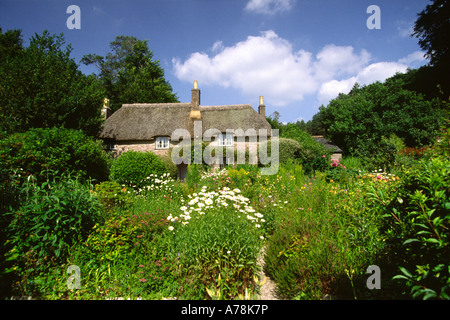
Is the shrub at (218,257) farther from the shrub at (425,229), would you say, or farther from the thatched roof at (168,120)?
the thatched roof at (168,120)

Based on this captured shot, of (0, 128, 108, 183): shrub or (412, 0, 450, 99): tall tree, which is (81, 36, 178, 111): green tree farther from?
(412, 0, 450, 99): tall tree

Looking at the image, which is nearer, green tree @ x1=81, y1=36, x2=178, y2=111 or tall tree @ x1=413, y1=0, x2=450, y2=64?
tall tree @ x1=413, y1=0, x2=450, y2=64

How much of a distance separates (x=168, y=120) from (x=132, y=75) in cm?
1246

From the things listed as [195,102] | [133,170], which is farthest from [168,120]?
[133,170]

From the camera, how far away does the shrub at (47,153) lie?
5.52 m

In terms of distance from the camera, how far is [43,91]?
395 inches

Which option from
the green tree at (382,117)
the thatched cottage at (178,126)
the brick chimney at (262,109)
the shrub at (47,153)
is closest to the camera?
the shrub at (47,153)

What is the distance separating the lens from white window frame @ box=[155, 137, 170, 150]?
1962cm

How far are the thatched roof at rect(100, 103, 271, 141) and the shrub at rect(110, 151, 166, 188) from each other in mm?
9739

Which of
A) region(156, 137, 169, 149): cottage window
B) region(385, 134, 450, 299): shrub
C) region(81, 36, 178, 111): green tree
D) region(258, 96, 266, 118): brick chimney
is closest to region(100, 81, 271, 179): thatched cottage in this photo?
region(156, 137, 169, 149): cottage window

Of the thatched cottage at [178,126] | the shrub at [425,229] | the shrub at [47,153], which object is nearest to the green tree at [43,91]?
the shrub at [47,153]

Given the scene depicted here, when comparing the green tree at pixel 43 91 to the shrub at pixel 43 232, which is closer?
the shrub at pixel 43 232

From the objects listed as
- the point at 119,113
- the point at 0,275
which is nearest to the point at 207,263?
the point at 0,275

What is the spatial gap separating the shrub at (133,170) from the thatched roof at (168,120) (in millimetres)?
9739
